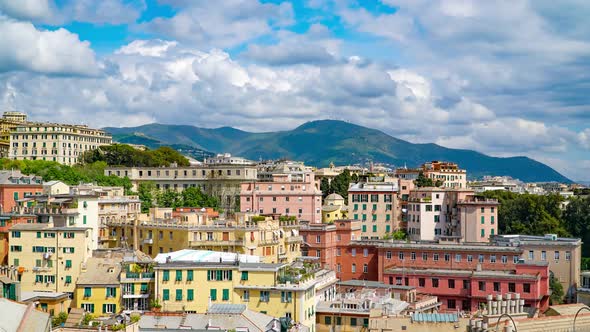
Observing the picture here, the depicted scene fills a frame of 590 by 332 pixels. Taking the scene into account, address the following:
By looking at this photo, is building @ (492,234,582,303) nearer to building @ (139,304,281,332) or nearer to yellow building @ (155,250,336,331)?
yellow building @ (155,250,336,331)

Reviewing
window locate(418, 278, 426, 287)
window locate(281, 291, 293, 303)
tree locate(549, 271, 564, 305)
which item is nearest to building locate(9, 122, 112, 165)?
window locate(418, 278, 426, 287)

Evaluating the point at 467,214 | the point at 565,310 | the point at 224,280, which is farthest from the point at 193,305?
the point at 467,214

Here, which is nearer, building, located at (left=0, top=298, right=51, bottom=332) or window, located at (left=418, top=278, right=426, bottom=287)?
building, located at (left=0, top=298, right=51, bottom=332)

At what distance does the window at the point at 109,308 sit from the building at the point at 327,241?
91.4ft

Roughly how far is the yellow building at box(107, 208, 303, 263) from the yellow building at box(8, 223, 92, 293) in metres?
8.68

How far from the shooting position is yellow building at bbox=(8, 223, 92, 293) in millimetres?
64000

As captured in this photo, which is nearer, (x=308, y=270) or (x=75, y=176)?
(x=308, y=270)

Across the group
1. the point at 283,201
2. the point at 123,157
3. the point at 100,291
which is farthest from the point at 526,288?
the point at 123,157

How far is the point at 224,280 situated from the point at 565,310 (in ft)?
78.3

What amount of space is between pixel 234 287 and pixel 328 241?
2830 cm

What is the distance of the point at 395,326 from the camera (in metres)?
57.4

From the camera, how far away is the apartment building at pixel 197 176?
406ft

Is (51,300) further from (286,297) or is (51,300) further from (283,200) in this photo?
(283,200)

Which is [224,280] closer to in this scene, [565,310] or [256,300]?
[256,300]
